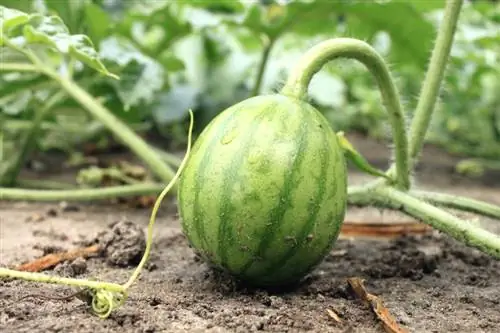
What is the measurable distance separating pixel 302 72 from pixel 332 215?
33 centimetres

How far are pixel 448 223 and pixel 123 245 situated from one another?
794 mm

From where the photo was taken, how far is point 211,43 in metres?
3.89

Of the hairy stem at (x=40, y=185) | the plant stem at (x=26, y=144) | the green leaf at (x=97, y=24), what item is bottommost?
the hairy stem at (x=40, y=185)

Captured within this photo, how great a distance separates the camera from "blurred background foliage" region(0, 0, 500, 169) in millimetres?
2729

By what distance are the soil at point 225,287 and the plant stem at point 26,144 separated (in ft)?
1.00

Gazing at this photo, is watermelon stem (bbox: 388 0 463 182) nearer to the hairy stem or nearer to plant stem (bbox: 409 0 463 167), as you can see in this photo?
plant stem (bbox: 409 0 463 167)

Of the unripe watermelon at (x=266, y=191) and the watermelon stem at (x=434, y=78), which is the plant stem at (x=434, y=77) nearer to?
the watermelon stem at (x=434, y=78)

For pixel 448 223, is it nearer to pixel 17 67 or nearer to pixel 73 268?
pixel 73 268

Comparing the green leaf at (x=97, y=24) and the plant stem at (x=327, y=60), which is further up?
the plant stem at (x=327, y=60)

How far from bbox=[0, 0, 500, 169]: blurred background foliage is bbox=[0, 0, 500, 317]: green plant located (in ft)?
0.41

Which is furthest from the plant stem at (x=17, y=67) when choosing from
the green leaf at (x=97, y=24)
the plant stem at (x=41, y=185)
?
the plant stem at (x=41, y=185)

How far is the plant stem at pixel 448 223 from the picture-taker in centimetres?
170

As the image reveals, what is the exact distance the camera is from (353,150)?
6.14 ft

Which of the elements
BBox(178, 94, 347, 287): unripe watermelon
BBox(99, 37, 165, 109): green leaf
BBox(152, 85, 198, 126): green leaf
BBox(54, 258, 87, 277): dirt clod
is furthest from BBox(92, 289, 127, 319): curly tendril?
BBox(152, 85, 198, 126): green leaf
